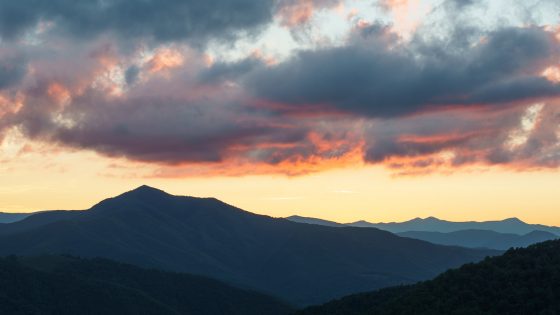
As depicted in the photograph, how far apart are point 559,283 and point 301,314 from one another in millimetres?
74325

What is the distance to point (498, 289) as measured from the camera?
128 meters

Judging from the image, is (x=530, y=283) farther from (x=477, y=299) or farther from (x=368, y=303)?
(x=368, y=303)

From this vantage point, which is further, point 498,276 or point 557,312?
point 498,276

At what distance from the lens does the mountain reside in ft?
398

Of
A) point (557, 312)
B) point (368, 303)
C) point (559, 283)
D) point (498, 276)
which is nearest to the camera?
point (557, 312)

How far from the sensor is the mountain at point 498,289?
12144 cm

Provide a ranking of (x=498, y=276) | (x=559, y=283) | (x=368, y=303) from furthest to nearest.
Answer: (x=368, y=303) → (x=498, y=276) → (x=559, y=283)

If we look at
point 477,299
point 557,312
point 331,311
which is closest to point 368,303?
point 331,311

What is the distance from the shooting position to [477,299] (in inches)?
4961

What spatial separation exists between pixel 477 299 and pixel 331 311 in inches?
2449

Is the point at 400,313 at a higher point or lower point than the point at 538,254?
lower

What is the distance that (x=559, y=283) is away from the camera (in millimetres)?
124375

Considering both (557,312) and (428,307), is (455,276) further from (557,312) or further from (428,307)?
(557,312)

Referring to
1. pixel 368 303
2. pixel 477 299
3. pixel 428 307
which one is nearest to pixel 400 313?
pixel 428 307
